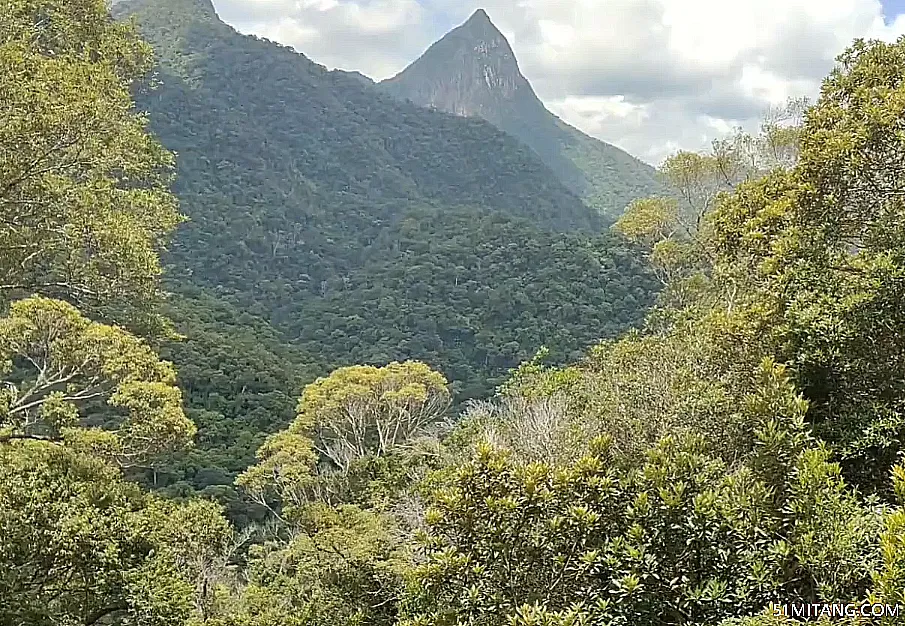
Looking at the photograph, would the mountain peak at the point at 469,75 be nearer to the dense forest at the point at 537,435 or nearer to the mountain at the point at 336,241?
the mountain at the point at 336,241

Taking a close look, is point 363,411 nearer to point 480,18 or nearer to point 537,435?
point 537,435

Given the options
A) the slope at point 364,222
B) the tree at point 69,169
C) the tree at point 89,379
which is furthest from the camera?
the slope at point 364,222

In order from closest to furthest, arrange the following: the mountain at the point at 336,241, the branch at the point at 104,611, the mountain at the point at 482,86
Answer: the branch at the point at 104,611 → the mountain at the point at 336,241 → the mountain at the point at 482,86

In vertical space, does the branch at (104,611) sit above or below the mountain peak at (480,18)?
below

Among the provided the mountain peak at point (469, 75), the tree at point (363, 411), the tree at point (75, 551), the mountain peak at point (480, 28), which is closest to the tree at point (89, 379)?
the tree at point (75, 551)

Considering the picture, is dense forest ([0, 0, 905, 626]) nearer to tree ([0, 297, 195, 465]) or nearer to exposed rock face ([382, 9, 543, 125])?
tree ([0, 297, 195, 465])

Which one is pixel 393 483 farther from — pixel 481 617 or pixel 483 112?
pixel 483 112

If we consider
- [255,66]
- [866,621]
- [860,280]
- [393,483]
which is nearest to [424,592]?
[866,621]

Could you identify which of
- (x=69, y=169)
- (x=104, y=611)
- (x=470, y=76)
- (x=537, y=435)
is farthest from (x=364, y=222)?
(x=470, y=76)
